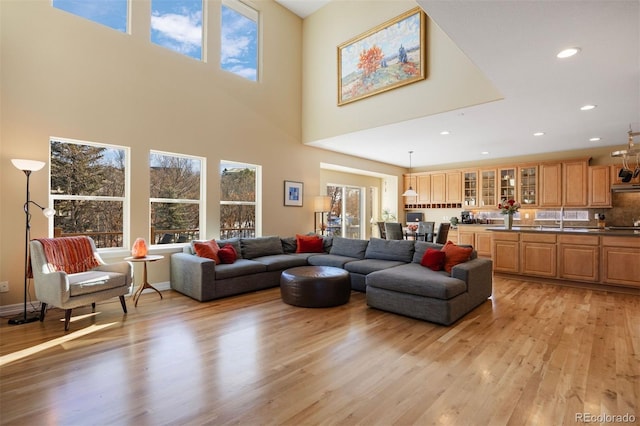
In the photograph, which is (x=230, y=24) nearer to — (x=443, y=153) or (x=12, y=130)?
(x=12, y=130)

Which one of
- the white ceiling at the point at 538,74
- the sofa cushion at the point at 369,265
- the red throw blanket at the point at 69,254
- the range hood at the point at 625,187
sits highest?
the white ceiling at the point at 538,74

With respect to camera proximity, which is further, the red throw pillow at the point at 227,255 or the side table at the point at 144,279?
the red throw pillow at the point at 227,255

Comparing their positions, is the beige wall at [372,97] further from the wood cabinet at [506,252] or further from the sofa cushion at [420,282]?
the wood cabinet at [506,252]

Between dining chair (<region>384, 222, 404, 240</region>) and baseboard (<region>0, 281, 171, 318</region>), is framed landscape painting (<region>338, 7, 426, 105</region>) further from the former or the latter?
baseboard (<region>0, 281, 171, 318</region>)

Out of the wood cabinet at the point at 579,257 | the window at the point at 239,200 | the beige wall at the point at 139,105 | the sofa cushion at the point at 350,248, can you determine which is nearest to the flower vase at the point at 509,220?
the wood cabinet at the point at 579,257

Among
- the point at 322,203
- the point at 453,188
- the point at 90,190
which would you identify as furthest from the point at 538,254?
the point at 90,190

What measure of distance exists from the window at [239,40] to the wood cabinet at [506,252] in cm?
559

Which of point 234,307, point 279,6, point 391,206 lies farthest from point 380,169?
point 234,307

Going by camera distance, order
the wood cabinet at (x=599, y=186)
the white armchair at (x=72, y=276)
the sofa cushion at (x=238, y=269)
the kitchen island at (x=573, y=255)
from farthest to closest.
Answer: the wood cabinet at (x=599, y=186) → the kitchen island at (x=573, y=255) → the sofa cushion at (x=238, y=269) → the white armchair at (x=72, y=276)

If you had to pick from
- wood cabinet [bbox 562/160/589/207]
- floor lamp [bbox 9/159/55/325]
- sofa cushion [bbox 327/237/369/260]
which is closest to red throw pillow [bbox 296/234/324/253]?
sofa cushion [bbox 327/237/369/260]

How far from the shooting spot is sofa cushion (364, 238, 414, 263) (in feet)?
15.9

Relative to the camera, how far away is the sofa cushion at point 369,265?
4.56m

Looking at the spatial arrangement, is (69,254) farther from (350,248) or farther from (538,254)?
(538,254)

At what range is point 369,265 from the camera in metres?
4.68
